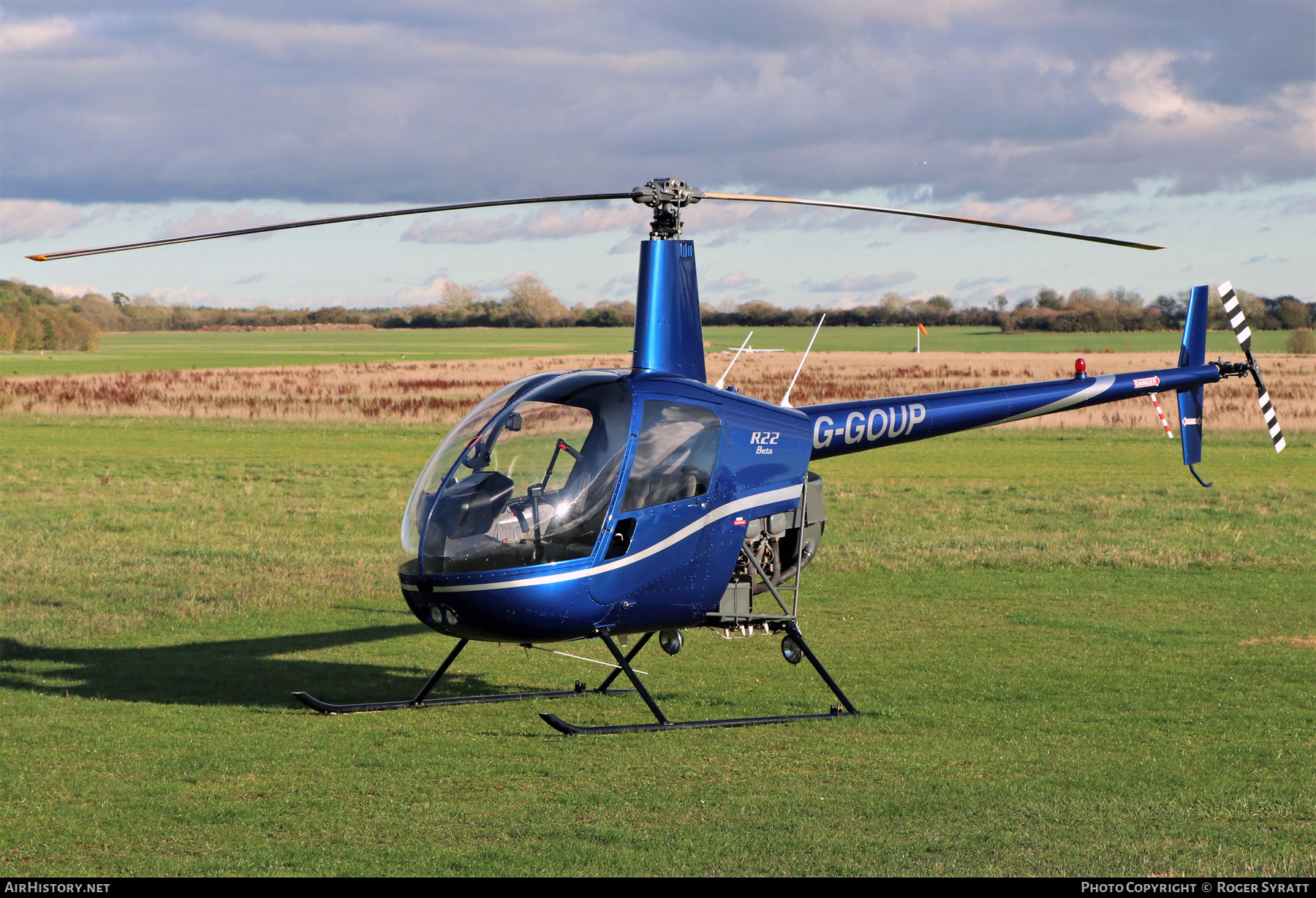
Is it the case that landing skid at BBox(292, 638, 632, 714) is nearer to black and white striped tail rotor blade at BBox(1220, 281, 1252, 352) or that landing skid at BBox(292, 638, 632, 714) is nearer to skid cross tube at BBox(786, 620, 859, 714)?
skid cross tube at BBox(786, 620, 859, 714)

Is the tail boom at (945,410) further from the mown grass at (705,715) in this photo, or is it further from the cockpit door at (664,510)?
the mown grass at (705,715)

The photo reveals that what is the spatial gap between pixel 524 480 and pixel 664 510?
44.4 inches

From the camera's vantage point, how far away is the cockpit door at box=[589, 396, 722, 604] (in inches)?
364

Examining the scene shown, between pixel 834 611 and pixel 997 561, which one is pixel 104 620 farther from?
pixel 997 561

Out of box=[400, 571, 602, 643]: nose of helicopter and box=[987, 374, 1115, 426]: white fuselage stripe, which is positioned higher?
box=[987, 374, 1115, 426]: white fuselage stripe

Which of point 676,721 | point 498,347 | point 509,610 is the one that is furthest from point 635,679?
point 498,347

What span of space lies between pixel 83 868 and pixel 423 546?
3.21 metres

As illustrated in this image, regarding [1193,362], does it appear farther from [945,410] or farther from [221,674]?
[221,674]

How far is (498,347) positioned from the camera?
16462cm

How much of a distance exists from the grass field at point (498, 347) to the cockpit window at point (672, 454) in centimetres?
9432

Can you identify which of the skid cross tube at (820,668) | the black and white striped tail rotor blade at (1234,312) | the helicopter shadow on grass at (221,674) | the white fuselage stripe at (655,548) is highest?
the black and white striped tail rotor blade at (1234,312)

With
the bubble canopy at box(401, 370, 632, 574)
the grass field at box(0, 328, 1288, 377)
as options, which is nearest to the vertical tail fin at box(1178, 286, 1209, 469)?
the bubble canopy at box(401, 370, 632, 574)

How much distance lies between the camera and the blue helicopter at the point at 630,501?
9.01m

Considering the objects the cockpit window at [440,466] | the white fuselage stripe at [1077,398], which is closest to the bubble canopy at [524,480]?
the cockpit window at [440,466]
